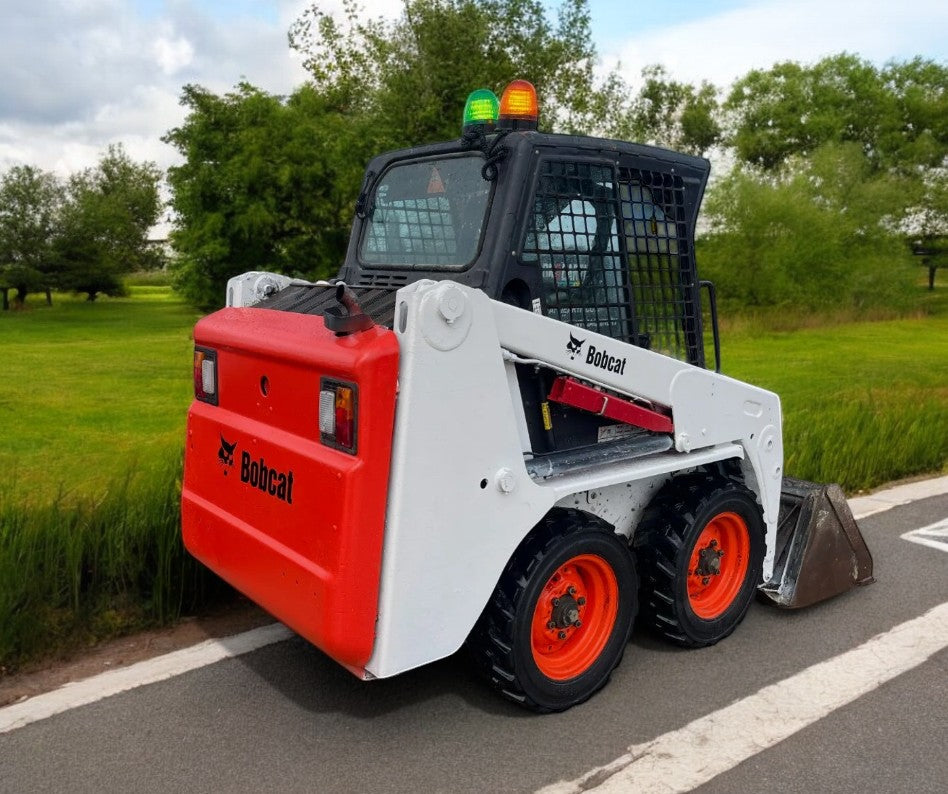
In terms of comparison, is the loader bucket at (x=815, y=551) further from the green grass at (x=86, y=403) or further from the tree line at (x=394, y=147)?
the tree line at (x=394, y=147)

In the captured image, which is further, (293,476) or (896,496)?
(896,496)

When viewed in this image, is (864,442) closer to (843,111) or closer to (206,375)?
(206,375)

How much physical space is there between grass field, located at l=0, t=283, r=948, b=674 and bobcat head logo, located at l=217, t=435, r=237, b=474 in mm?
797

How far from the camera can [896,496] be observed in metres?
6.51

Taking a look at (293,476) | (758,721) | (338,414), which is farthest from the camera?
(758,721)

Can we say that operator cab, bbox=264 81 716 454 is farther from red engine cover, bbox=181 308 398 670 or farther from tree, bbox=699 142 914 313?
tree, bbox=699 142 914 313

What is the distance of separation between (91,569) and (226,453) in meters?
1.04

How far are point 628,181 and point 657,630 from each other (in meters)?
1.93

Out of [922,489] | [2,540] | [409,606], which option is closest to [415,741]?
[409,606]

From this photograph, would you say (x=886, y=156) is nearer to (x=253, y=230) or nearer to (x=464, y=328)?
(x=253, y=230)

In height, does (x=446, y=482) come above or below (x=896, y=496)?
above

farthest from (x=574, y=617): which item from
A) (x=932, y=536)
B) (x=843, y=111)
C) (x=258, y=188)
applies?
(x=843, y=111)

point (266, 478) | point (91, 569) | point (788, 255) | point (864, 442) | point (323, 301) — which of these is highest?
point (788, 255)

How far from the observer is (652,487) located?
153 inches
